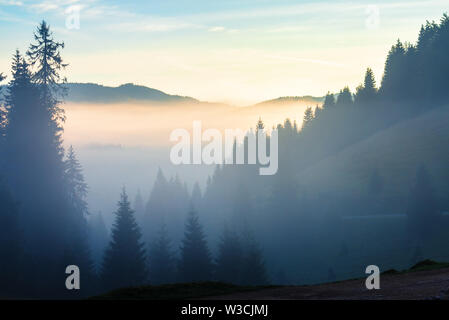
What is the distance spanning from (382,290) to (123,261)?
109ft

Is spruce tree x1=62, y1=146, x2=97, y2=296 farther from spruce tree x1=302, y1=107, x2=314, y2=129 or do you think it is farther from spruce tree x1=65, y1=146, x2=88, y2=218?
spruce tree x1=302, y1=107, x2=314, y2=129

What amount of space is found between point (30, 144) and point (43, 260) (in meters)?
9.49

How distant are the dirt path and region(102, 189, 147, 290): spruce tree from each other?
2770 centimetres

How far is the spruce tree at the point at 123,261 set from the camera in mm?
48594

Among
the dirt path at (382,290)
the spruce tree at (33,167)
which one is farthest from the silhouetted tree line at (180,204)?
the dirt path at (382,290)

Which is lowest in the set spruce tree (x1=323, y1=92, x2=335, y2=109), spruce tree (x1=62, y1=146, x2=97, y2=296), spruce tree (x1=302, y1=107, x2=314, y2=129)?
spruce tree (x1=62, y1=146, x2=97, y2=296)

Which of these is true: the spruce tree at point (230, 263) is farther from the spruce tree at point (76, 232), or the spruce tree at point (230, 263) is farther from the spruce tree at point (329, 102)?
the spruce tree at point (329, 102)

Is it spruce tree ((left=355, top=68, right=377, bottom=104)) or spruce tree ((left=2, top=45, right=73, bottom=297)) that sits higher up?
spruce tree ((left=355, top=68, right=377, bottom=104))

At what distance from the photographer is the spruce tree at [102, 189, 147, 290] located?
48.6 meters

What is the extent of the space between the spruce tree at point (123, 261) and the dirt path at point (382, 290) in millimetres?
27702

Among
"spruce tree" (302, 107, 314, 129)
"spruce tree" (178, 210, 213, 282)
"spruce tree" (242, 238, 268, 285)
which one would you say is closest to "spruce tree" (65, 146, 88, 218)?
"spruce tree" (178, 210, 213, 282)

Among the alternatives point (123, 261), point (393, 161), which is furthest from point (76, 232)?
point (393, 161)
